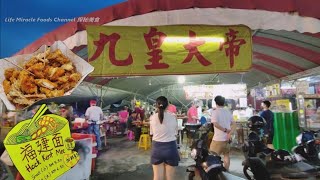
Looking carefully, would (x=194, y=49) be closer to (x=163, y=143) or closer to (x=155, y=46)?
(x=155, y=46)

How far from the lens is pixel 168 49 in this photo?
381 cm

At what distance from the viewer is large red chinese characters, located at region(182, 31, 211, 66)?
12.7 ft

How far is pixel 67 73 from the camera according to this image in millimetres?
2963

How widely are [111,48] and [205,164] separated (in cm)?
202

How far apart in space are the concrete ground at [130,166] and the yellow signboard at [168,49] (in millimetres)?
2909

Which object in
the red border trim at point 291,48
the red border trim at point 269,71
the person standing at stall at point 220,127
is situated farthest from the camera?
the red border trim at point 269,71

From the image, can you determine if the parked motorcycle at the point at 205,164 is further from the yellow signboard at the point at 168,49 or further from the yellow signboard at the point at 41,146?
the yellow signboard at the point at 41,146

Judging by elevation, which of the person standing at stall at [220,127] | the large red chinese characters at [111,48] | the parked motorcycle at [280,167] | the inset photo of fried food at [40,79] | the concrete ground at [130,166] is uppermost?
the large red chinese characters at [111,48]

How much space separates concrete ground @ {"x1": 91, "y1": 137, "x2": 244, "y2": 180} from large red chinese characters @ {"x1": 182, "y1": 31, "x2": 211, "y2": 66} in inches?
117

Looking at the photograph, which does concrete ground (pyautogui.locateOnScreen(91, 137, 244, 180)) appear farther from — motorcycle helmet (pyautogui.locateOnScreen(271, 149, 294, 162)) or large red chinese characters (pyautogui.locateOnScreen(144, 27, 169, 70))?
large red chinese characters (pyautogui.locateOnScreen(144, 27, 169, 70))

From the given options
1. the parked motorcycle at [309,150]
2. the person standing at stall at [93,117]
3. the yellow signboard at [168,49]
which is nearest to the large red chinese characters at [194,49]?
the yellow signboard at [168,49]

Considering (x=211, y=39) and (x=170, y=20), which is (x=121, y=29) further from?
(x=211, y=39)

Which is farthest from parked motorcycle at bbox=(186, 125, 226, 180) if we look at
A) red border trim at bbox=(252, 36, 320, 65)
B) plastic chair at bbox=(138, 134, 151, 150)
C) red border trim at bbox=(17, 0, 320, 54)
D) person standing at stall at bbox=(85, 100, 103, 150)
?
plastic chair at bbox=(138, 134, 151, 150)

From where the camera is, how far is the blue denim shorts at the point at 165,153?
4.38 metres
